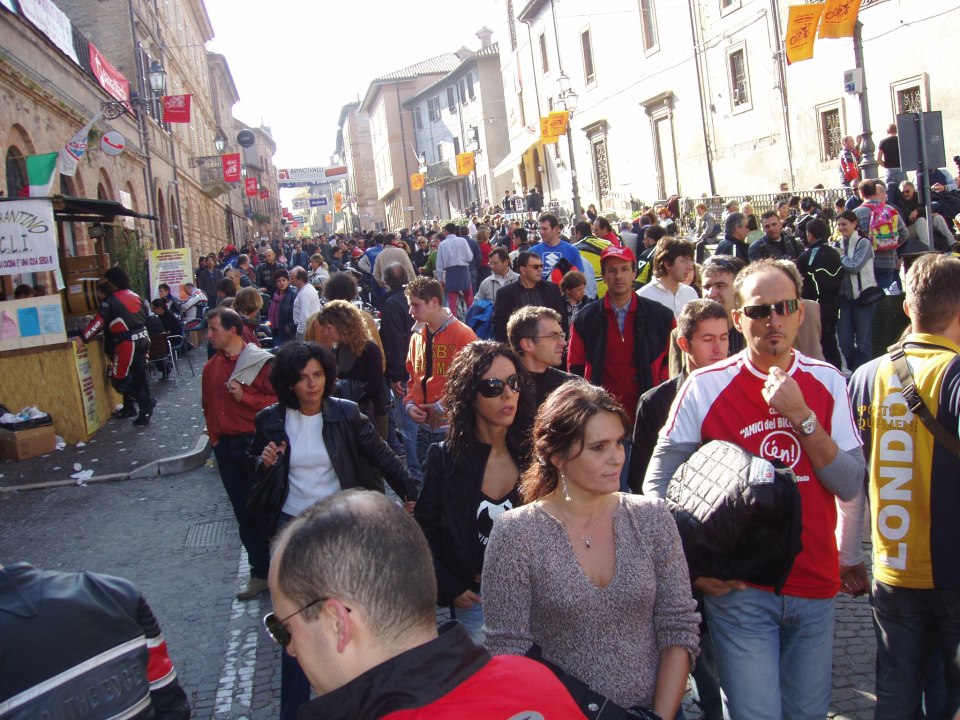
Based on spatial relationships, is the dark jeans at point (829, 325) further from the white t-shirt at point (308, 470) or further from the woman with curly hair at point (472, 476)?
the woman with curly hair at point (472, 476)

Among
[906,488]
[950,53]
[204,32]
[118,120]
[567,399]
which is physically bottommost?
[906,488]

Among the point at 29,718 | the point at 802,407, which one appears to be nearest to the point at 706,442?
the point at 802,407

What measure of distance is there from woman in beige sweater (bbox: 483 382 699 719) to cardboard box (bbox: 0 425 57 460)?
350 inches

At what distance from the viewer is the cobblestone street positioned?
458 centimetres

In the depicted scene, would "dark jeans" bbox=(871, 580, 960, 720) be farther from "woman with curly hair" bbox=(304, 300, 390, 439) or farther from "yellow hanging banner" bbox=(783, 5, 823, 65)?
"yellow hanging banner" bbox=(783, 5, 823, 65)

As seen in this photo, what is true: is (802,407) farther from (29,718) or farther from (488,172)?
(488,172)

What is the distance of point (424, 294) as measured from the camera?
6531 mm

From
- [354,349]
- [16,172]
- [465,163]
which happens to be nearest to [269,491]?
[354,349]

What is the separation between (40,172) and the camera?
14.4 metres

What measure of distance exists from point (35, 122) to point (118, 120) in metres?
8.51

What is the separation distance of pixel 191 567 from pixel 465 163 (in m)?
47.5

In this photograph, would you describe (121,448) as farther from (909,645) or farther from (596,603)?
(909,645)

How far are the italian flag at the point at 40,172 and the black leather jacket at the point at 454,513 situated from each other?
502 inches

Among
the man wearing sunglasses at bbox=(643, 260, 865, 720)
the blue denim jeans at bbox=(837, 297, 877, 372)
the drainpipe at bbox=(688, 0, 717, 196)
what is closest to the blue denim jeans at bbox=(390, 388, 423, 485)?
the man wearing sunglasses at bbox=(643, 260, 865, 720)
